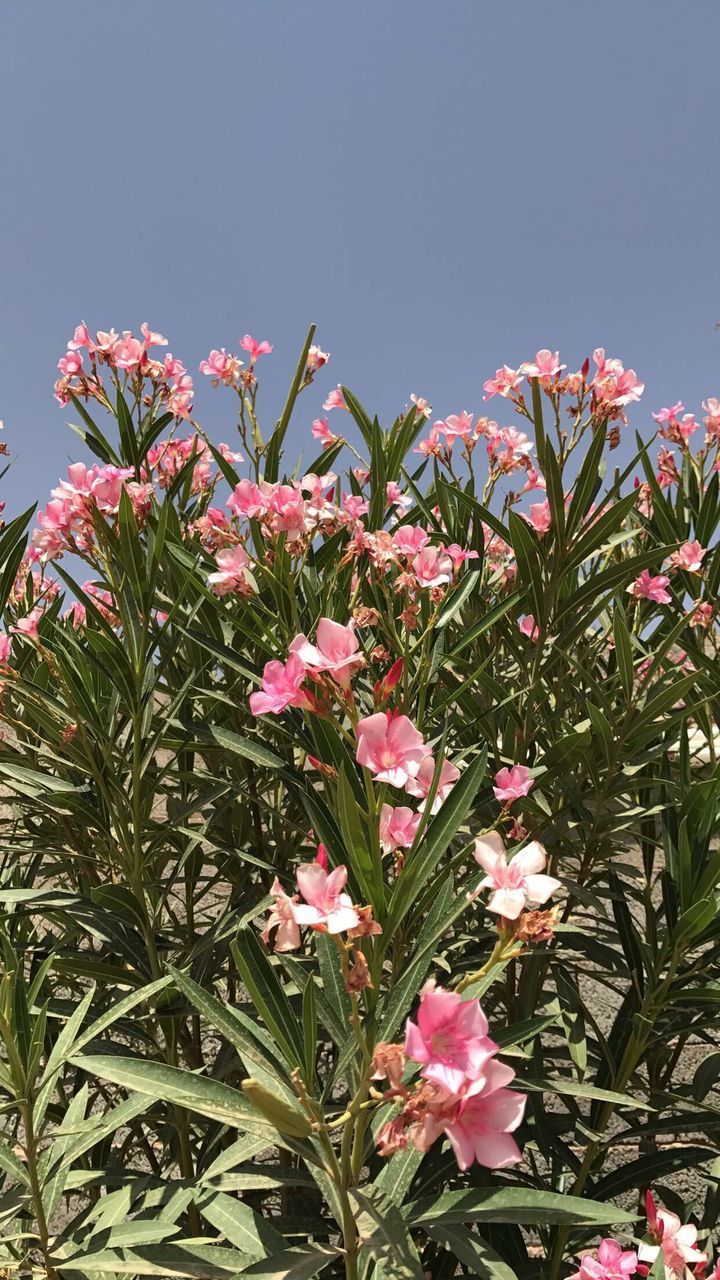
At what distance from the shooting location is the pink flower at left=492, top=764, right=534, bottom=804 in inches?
44.1

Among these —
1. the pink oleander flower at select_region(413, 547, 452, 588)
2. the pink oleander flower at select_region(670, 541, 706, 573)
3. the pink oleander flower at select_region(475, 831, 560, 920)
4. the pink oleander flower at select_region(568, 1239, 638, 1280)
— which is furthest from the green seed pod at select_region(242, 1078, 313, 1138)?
the pink oleander flower at select_region(670, 541, 706, 573)

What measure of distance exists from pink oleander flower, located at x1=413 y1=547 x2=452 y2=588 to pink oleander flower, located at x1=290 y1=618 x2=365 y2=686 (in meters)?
0.37

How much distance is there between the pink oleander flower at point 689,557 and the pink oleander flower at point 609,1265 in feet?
3.95

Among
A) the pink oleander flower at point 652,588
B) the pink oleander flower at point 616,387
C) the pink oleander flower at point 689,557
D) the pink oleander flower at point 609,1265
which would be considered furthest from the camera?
the pink oleander flower at point 689,557

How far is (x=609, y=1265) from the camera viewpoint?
938 mm

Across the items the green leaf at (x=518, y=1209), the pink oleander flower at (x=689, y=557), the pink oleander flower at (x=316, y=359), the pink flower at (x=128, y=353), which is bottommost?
the green leaf at (x=518, y=1209)

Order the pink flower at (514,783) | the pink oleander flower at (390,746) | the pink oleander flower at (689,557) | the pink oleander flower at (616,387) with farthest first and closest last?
the pink oleander flower at (689,557), the pink oleander flower at (616,387), the pink flower at (514,783), the pink oleander flower at (390,746)

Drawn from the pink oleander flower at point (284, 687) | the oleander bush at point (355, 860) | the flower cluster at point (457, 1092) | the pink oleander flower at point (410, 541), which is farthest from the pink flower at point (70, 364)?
the flower cluster at point (457, 1092)

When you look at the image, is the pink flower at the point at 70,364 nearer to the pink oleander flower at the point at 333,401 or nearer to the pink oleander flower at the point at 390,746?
the pink oleander flower at the point at 333,401

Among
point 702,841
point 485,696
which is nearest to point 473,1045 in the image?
point 702,841

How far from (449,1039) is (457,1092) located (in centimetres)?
3

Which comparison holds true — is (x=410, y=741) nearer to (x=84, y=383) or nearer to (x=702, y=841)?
(x=702, y=841)

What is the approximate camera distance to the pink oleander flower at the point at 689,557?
1.72 metres

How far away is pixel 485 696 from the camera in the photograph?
61.9 inches
